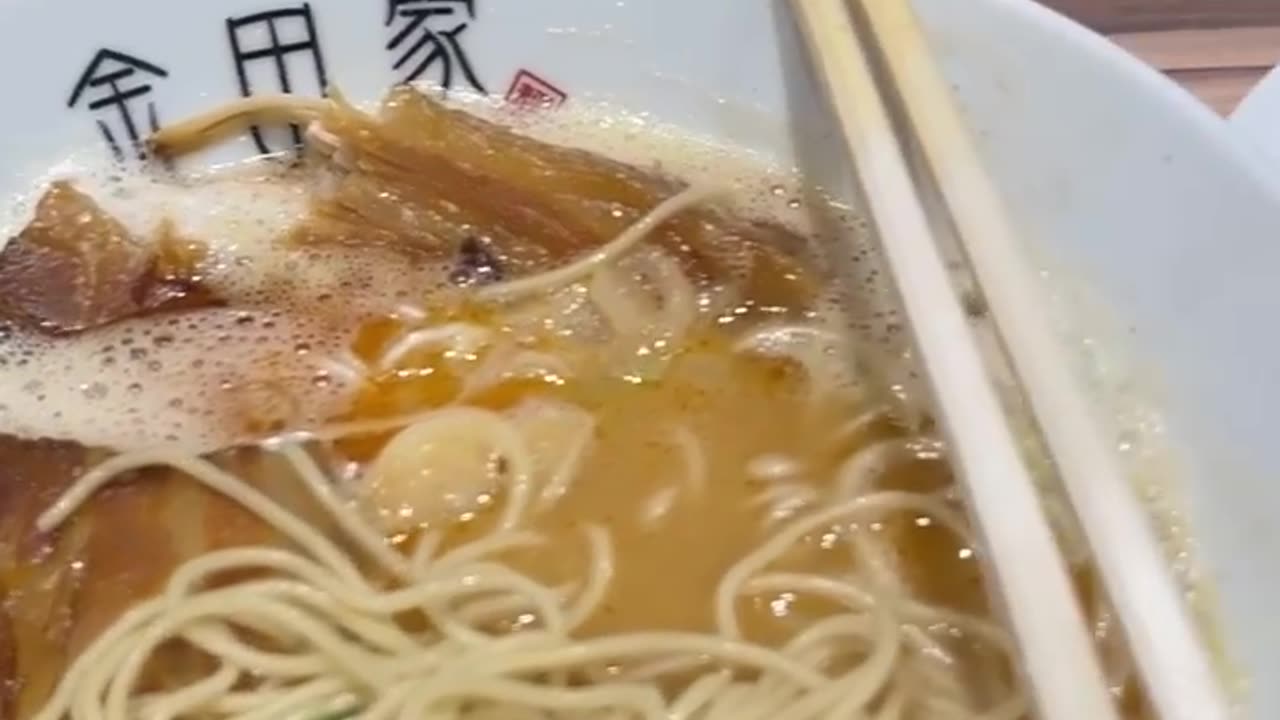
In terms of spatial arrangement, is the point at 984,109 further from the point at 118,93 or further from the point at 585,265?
the point at 118,93

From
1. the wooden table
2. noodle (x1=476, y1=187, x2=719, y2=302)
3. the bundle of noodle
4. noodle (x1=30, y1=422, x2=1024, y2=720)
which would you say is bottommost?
noodle (x1=30, y1=422, x2=1024, y2=720)

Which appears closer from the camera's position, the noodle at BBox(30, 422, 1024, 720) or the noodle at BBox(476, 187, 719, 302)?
the noodle at BBox(30, 422, 1024, 720)

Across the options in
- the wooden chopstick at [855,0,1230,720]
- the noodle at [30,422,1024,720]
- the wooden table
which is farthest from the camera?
the wooden table

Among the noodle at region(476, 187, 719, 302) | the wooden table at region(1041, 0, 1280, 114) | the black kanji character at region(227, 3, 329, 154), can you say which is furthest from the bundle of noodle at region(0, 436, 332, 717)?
the wooden table at region(1041, 0, 1280, 114)

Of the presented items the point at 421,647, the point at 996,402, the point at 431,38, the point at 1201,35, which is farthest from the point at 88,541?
the point at 1201,35

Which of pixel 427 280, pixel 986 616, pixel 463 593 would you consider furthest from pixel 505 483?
pixel 986 616

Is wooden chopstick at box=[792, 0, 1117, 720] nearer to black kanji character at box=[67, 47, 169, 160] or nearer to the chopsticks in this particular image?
the chopsticks
